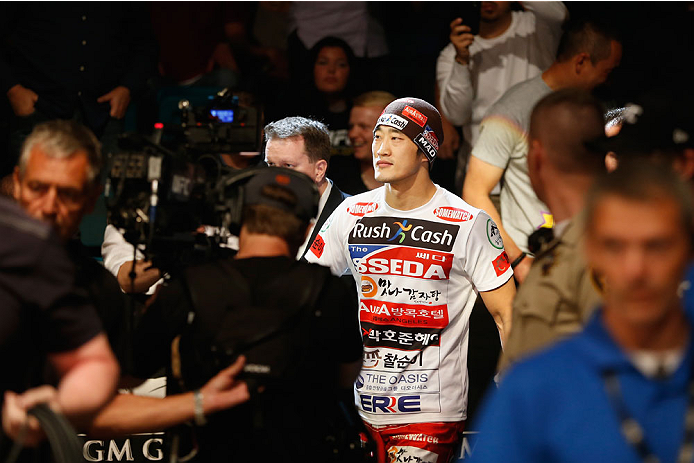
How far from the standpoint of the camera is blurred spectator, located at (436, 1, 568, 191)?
20.0 feet

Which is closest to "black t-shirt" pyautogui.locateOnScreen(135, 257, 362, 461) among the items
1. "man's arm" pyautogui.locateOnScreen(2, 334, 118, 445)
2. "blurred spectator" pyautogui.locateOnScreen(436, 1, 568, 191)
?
"man's arm" pyautogui.locateOnScreen(2, 334, 118, 445)

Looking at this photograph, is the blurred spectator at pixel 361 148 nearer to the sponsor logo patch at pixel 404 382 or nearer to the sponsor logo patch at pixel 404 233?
the sponsor logo patch at pixel 404 233

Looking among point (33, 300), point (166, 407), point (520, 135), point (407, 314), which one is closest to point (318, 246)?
point (407, 314)

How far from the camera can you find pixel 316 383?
2748 millimetres

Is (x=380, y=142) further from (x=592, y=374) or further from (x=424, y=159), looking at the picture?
(x=592, y=374)

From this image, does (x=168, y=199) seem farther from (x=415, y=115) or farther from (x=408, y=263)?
(x=415, y=115)

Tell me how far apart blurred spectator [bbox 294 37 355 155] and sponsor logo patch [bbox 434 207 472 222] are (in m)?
2.43

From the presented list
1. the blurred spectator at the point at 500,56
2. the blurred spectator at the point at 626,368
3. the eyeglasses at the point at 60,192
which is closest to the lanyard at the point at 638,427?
the blurred spectator at the point at 626,368

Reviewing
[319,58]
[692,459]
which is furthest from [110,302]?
[319,58]

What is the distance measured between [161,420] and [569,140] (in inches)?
62.2

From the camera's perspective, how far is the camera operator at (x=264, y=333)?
8.52 feet

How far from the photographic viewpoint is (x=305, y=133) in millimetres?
4836

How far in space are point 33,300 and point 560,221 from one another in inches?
63.8

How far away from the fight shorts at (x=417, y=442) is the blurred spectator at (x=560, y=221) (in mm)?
1502
